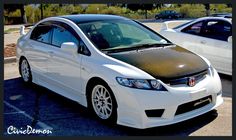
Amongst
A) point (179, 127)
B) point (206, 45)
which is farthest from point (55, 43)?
point (206, 45)

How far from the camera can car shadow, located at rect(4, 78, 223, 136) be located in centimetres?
449

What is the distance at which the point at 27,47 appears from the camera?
6746 millimetres

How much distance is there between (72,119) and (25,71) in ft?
7.85

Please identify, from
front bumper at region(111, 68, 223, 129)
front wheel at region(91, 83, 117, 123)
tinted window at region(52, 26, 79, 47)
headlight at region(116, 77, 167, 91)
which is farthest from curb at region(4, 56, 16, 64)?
headlight at region(116, 77, 167, 91)

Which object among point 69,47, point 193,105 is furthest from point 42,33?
point 193,105

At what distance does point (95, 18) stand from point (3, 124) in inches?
87.7

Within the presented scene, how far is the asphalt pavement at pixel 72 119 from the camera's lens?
14.7ft

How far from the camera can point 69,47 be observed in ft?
16.9

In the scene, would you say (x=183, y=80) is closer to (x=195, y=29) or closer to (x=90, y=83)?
(x=90, y=83)

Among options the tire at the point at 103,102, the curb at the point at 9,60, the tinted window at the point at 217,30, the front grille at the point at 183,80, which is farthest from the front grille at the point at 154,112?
the curb at the point at 9,60

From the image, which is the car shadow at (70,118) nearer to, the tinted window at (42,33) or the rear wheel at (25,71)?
the rear wheel at (25,71)

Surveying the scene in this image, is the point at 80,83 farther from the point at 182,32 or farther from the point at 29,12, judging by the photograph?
the point at 29,12

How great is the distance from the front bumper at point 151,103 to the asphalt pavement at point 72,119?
0.22m

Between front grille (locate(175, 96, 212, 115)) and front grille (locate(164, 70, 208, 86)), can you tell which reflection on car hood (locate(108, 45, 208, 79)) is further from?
front grille (locate(175, 96, 212, 115))
